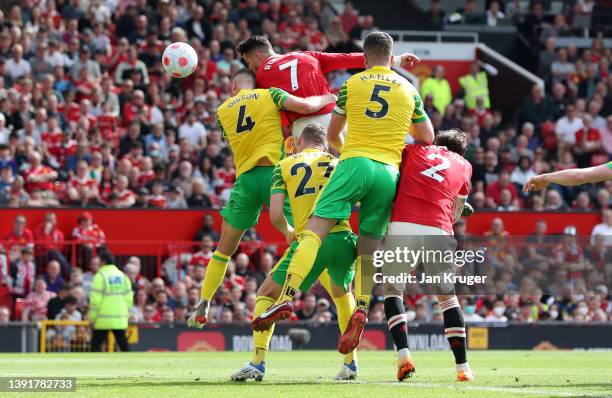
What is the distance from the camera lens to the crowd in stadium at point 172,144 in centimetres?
2102

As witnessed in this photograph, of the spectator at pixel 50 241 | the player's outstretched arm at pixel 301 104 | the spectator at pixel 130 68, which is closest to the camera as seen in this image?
the player's outstretched arm at pixel 301 104

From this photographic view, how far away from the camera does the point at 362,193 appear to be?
10039mm

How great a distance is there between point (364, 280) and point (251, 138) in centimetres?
210

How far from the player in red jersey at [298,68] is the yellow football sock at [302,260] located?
6.09ft

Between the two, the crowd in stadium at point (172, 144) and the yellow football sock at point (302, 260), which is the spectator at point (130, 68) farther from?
the yellow football sock at point (302, 260)

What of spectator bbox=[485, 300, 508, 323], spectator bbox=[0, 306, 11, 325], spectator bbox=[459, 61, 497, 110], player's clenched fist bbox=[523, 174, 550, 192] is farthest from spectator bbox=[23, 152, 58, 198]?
player's clenched fist bbox=[523, 174, 550, 192]

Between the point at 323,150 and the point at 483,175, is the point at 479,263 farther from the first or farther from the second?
the point at 323,150

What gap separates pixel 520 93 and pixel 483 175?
5.69 meters

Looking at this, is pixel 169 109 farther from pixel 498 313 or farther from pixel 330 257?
pixel 330 257

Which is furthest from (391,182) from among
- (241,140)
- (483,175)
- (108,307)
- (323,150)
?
(483,175)

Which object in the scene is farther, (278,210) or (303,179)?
(278,210)

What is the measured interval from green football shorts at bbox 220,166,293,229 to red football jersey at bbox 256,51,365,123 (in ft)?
2.18

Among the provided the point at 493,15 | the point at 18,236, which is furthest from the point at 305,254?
the point at 493,15

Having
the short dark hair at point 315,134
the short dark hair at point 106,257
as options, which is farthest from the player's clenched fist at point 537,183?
the short dark hair at point 106,257
